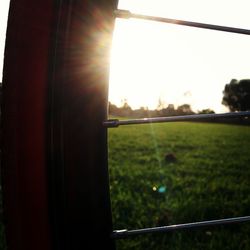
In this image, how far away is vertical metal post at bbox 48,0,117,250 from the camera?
0.76 meters

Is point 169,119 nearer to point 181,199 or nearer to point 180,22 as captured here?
point 180,22

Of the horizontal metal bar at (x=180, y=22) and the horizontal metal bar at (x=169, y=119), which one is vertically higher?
the horizontal metal bar at (x=180, y=22)

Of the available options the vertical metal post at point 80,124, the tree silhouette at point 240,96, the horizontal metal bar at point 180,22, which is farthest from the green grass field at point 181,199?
the horizontal metal bar at point 180,22

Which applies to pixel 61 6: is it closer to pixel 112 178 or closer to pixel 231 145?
pixel 112 178

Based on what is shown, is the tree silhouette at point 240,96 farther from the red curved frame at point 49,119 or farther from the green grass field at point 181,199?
the red curved frame at point 49,119

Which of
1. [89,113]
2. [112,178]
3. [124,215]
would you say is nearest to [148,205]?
[124,215]

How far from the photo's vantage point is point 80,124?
80 centimetres

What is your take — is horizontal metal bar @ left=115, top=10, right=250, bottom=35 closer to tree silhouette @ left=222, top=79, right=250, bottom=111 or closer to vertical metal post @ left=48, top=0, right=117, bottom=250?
vertical metal post @ left=48, top=0, right=117, bottom=250

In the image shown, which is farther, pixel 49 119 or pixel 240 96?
pixel 240 96

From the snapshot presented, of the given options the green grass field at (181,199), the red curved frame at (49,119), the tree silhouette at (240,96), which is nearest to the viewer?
the red curved frame at (49,119)

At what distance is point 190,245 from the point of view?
1667 millimetres

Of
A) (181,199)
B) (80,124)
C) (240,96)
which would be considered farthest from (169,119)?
(240,96)

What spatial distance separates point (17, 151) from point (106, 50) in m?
0.24

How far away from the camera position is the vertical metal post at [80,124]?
76 centimetres
